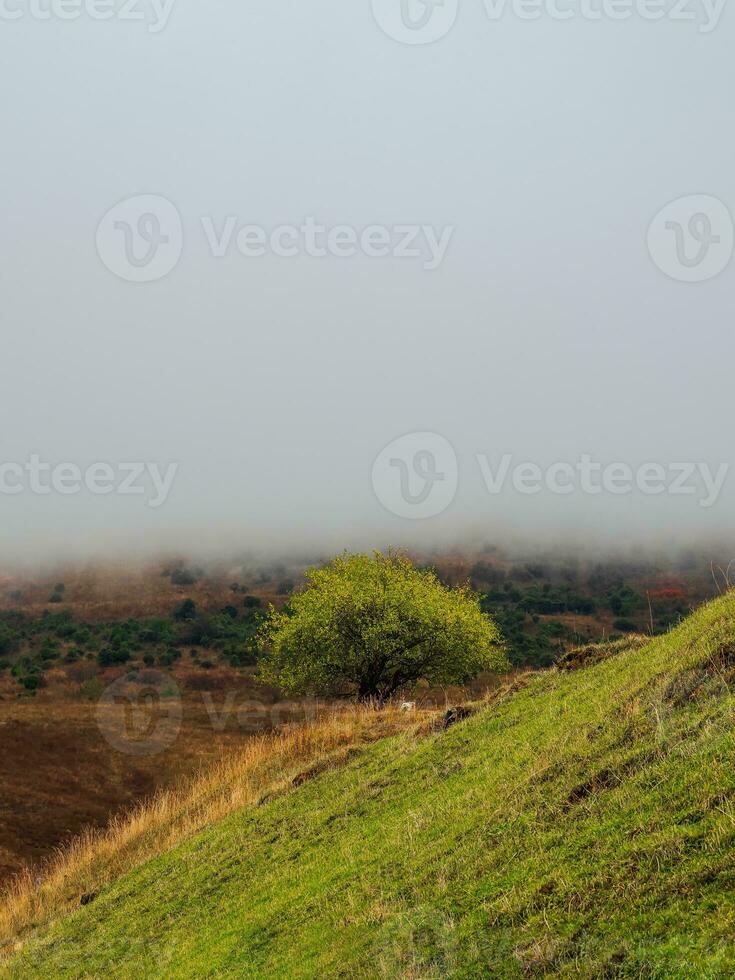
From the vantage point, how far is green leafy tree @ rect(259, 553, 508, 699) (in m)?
42.2

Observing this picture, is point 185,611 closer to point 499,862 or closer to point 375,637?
point 375,637

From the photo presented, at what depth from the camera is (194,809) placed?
72.7 ft

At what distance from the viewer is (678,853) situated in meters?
6.96

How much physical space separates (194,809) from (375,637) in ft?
65.2

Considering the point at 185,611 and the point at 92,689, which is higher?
the point at 185,611

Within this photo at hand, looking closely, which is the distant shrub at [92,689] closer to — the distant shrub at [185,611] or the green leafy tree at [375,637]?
the distant shrub at [185,611]

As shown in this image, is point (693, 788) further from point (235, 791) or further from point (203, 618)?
point (203, 618)

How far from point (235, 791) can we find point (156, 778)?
33.1m

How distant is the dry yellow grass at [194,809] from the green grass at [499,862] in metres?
1.90

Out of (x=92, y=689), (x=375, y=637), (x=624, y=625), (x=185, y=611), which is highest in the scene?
(x=375, y=637)

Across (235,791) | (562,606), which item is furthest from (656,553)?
(235,791)

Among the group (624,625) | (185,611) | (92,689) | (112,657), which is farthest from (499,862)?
(185,611)

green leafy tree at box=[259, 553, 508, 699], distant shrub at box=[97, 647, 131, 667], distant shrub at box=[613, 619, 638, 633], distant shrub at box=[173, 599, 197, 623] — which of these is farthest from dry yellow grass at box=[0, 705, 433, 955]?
distant shrub at box=[173, 599, 197, 623]

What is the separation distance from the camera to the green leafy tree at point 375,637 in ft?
139
